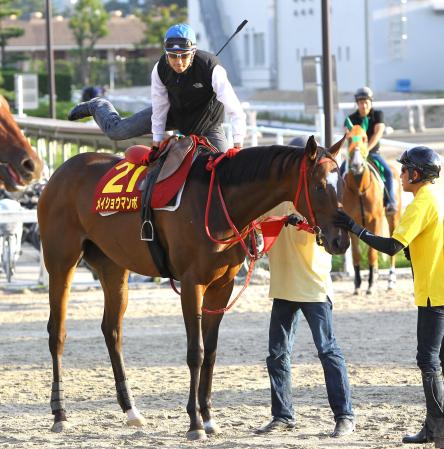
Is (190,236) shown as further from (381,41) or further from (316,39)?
(316,39)

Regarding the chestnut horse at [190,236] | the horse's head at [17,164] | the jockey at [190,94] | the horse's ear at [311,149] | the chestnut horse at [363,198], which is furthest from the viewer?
the chestnut horse at [363,198]

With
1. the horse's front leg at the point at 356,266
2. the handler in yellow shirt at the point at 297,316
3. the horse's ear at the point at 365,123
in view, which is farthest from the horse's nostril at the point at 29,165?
the horse's ear at the point at 365,123

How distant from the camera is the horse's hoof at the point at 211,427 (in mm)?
7984

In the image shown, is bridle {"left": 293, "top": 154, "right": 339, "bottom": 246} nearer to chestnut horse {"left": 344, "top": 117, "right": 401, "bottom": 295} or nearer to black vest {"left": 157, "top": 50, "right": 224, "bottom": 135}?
black vest {"left": 157, "top": 50, "right": 224, "bottom": 135}

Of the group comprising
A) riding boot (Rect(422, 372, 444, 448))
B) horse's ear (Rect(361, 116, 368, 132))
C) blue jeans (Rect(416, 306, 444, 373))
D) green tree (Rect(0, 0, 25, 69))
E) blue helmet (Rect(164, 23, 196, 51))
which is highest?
green tree (Rect(0, 0, 25, 69))

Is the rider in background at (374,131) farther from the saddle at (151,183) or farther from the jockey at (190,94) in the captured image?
the saddle at (151,183)

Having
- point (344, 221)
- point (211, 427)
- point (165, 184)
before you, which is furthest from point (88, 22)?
point (344, 221)

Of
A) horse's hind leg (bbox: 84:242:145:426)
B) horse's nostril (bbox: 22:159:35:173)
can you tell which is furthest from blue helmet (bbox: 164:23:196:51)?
horse's nostril (bbox: 22:159:35:173)

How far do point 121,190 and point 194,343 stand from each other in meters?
1.26

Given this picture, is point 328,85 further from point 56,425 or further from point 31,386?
point 56,425

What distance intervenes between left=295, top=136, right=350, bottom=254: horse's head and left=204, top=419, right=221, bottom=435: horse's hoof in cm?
152

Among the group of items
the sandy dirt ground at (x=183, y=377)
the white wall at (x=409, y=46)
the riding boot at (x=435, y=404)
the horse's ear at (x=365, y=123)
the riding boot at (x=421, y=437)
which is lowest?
the sandy dirt ground at (x=183, y=377)

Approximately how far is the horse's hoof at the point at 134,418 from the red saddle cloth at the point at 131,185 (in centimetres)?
139

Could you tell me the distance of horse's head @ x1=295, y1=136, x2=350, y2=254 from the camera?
23.9 ft
